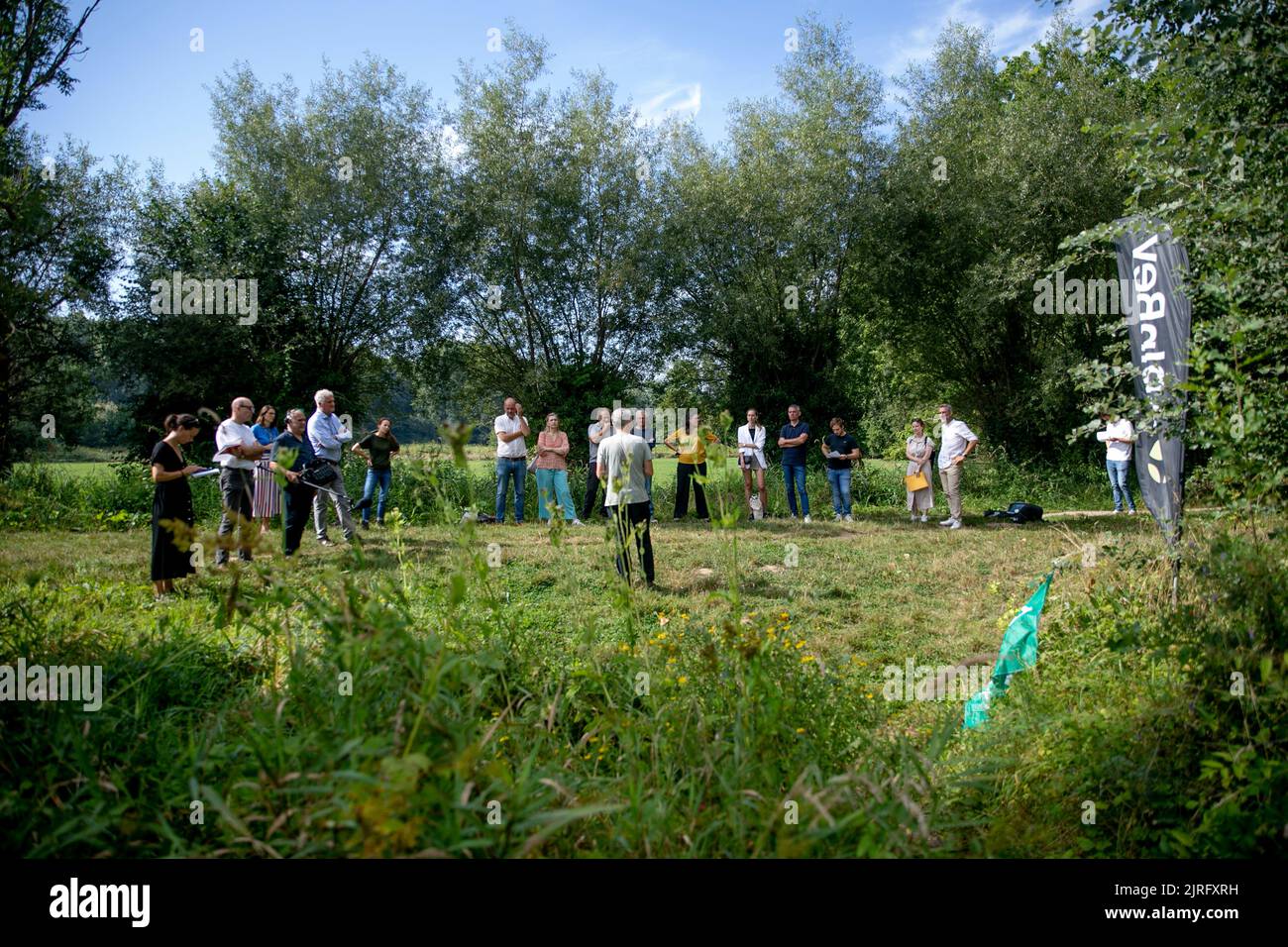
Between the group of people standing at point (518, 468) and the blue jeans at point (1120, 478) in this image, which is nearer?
the group of people standing at point (518, 468)

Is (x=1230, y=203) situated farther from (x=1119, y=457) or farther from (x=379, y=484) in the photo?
(x=379, y=484)

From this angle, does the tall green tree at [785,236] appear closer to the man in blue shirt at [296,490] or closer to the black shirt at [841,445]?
the black shirt at [841,445]

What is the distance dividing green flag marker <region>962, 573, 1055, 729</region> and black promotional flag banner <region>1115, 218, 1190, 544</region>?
→ 40.7 inches

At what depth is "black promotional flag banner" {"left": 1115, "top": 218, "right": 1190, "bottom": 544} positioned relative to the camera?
5309 mm

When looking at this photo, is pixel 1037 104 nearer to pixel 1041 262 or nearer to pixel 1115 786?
pixel 1041 262

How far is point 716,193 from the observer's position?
65.8 feet

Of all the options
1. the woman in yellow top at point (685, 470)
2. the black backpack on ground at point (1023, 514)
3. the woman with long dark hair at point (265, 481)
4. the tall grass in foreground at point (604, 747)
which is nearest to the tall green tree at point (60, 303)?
the woman with long dark hair at point (265, 481)

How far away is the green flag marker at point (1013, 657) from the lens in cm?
466

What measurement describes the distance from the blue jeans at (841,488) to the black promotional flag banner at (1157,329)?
809cm

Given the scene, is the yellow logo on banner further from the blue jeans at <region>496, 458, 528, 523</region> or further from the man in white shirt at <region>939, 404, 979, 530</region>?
the blue jeans at <region>496, 458, 528, 523</region>

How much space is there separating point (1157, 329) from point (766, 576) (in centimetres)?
485

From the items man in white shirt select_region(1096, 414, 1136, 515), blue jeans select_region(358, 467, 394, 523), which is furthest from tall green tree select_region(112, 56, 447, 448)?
man in white shirt select_region(1096, 414, 1136, 515)
